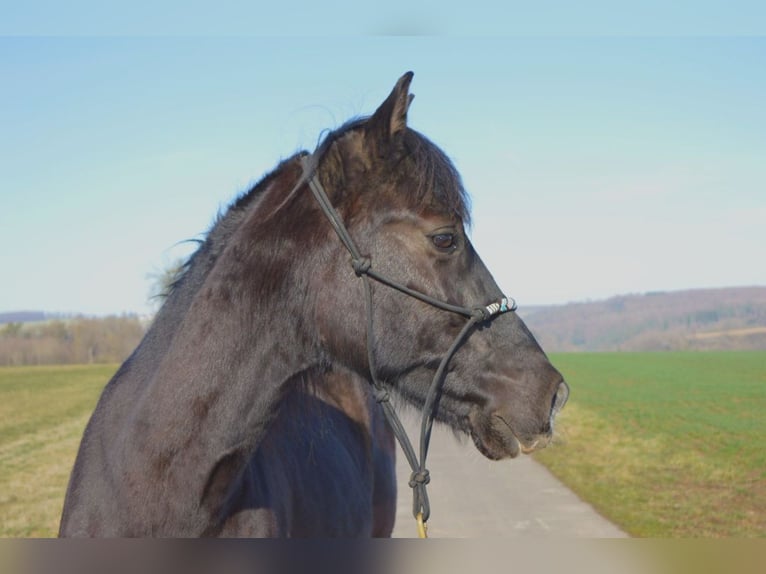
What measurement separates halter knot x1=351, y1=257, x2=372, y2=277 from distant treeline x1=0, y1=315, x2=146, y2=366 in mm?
45767

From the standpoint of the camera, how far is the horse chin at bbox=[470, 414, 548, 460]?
2.82 meters

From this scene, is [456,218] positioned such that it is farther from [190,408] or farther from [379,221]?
[190,408]

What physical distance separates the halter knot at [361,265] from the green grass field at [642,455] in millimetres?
1110

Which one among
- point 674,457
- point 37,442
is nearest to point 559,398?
point 674,457

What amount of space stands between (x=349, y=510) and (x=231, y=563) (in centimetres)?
282

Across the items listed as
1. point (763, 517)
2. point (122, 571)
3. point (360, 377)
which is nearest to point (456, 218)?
point (360, 377)

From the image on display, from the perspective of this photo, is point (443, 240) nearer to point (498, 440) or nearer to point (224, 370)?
point (498, 440)

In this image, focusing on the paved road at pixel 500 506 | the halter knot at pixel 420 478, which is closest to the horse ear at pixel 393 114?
the halter knot at pixel 420 478

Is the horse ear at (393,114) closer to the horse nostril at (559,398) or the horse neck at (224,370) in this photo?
the horse neck at (224,370)

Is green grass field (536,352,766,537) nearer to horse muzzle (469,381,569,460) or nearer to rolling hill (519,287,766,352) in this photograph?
horse muzzle (469,381,569,460)

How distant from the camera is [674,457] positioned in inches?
590

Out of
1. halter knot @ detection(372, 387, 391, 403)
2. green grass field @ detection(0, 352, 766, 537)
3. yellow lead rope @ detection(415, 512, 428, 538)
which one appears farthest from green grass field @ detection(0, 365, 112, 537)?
halter knot @ detection(372, 387, 391, 403)

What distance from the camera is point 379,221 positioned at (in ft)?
9.51

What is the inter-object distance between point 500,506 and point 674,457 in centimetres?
639
